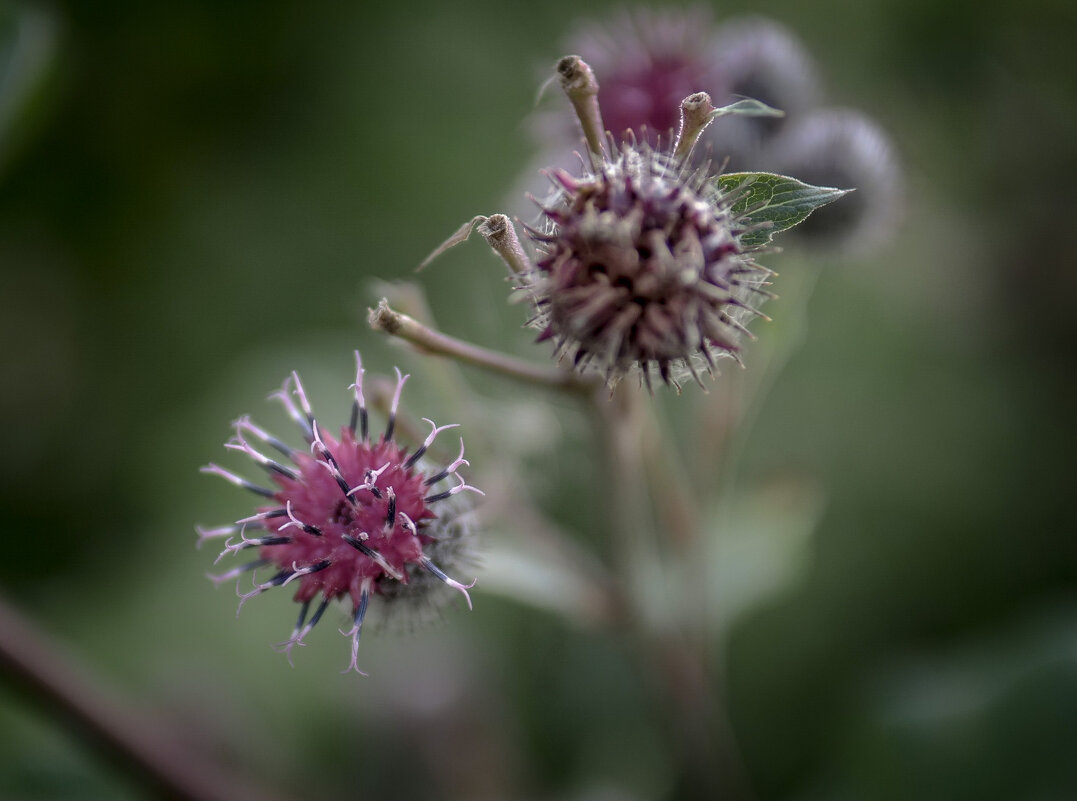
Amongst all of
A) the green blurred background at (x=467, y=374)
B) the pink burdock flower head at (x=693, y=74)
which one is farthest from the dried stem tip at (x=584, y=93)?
the green blurred background at (x=467, y=374)

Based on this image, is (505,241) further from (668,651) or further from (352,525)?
(668,651)

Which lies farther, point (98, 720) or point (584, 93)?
point (98, 720)

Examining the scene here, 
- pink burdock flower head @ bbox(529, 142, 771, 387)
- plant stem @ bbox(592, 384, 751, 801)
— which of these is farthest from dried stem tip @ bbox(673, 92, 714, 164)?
plant stem @ bbox(592, 384, 751, 801)

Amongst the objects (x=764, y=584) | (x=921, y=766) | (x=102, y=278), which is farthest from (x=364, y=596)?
(x=102, y=278)

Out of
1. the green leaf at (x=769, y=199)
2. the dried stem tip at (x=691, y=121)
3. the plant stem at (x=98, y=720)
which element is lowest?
the plant stem at (x=98, y=720)

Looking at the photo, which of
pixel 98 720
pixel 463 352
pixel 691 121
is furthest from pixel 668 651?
pixel 691 121

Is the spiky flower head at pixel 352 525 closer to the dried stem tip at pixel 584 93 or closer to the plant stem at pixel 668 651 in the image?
the dried stem tip at pixel 584 93
